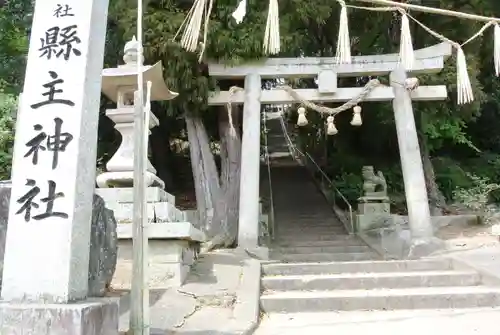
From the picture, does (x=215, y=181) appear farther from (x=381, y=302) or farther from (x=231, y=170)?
(x=381, y=302)

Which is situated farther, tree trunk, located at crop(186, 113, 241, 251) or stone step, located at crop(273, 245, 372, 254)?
tree trunk, located at crop(186, 113, 241, 251)

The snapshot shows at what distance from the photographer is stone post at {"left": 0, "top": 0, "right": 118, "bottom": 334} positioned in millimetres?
3124

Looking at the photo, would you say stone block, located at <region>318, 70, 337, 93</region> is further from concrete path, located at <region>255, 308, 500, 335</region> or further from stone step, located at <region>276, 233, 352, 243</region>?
concrete path, located at <region>255, 308, 500, 335</region>

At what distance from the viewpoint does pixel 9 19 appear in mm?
11227

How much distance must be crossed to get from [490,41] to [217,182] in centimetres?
690

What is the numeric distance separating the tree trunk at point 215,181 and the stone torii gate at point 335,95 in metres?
0.83

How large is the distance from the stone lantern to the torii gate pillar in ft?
15.8

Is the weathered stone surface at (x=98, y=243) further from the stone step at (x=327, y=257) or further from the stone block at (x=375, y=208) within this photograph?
the stone block at (x=375, y=208)

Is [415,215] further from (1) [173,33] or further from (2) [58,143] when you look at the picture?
(2) [58,143]

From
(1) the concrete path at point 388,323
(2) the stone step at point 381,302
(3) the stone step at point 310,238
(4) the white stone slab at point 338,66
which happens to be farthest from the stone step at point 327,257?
(4) the white stone slab at point 338,66

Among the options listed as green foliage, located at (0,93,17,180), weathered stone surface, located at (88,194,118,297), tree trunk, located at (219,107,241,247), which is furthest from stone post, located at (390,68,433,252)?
green foliage, located at (0,93,17,180)

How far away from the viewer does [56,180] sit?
10.8ft

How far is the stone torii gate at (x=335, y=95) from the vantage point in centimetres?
915

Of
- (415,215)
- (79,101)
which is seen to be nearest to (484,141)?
(415,215)
